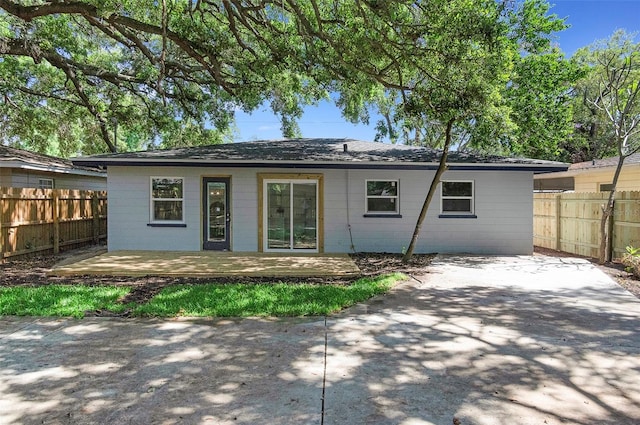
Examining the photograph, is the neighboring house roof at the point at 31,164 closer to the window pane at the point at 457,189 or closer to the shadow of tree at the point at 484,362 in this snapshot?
the shadow of tree at the point at 484,362

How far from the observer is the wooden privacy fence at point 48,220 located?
10938 mm

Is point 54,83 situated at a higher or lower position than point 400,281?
higher

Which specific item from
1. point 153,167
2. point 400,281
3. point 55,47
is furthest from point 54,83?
point 400,281

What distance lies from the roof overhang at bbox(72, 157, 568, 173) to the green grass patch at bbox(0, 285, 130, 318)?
4.91 meters

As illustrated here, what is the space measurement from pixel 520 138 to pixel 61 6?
15.9m

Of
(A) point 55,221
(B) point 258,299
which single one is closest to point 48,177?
(A) point 55,221

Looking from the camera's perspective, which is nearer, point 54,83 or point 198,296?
point 198,296

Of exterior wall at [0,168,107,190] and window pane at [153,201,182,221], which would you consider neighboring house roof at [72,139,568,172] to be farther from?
exterior wall at [0,168,107,190]

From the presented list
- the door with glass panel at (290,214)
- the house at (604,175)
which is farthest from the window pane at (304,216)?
the house at (604,175)

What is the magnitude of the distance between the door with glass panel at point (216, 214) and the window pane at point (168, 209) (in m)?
0.73

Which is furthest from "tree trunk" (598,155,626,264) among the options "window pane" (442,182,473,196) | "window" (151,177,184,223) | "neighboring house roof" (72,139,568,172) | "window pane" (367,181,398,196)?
"window" (151,177,184,223)

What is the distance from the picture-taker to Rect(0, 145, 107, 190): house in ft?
43.9

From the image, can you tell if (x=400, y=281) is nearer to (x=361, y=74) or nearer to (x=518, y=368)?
(x=518, y=368)

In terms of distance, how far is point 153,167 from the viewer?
496 inches
